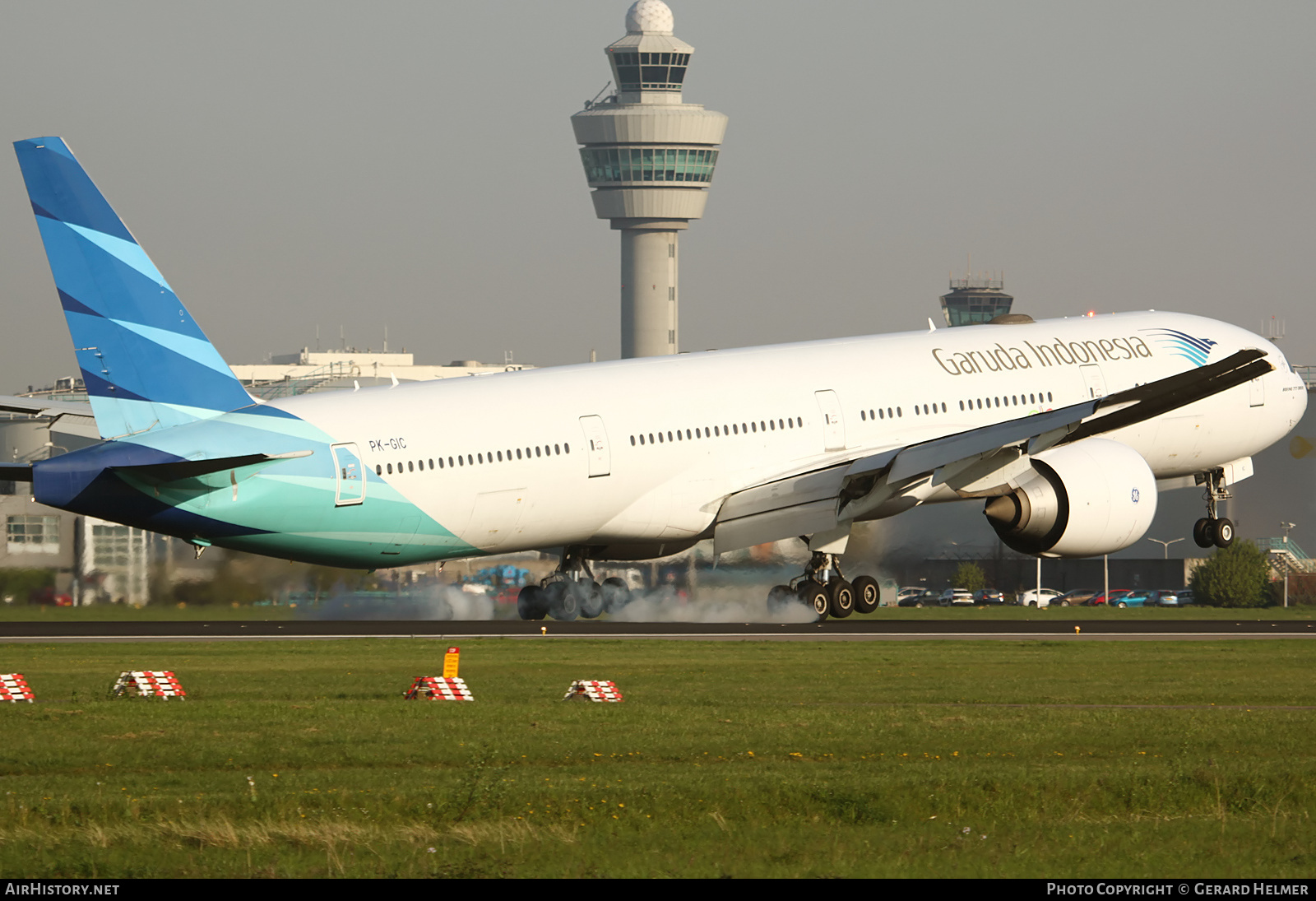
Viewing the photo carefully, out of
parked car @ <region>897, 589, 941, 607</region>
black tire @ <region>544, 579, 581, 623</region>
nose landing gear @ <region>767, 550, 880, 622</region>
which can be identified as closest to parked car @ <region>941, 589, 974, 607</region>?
parked car @ <region>897, 589, 941, 607</region>

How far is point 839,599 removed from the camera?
38.5m

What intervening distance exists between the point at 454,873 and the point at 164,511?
20.4 meters

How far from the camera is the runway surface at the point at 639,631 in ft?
113

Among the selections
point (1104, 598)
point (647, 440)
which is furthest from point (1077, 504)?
point (1104, 598)

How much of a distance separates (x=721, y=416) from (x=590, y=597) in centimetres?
553

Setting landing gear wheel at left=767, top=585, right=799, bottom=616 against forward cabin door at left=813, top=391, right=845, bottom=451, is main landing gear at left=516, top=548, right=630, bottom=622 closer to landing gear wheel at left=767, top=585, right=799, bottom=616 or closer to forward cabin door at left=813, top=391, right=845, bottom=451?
landing gear wheel at left=767, top=585, right=799, bottom=616

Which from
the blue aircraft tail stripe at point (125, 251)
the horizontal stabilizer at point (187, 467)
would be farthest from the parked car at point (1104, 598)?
the blue aircraft tail stripe at point (125, 251)

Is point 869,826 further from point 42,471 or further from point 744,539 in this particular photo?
point 744,539

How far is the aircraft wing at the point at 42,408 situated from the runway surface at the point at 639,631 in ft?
14.6

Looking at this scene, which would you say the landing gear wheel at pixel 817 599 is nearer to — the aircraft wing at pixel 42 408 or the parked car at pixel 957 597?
the aircraft wing at pixel 42 408

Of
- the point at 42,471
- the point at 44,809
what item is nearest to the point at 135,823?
the point at 44,809

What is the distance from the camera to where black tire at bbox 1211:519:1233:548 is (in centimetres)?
4225

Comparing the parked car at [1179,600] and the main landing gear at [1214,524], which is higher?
the main landing gear at [1214,524]

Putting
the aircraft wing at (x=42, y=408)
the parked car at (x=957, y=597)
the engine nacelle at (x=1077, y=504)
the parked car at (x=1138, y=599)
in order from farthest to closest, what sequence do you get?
the parked car at (x=1138, y=599), the parked car at (x=957, y=597), the engine nacelle at (x=1077, y=504), the aircraft wing at (x=42, y=408)
